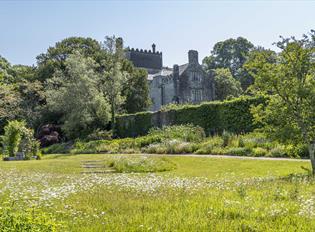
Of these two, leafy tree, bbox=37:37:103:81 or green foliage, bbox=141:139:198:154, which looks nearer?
green foliage, bbox=141:139:198:154

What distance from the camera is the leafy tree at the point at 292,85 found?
429 inches

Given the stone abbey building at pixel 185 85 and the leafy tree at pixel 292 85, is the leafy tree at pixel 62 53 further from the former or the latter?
the leafy tree at pixel 292 85

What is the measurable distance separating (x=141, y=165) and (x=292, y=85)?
7.62 m

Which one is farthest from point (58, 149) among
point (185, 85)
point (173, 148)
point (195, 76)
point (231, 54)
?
point (231, 54)

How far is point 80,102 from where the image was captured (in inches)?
1460

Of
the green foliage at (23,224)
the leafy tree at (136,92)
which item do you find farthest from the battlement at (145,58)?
the green foliage at (23,224)

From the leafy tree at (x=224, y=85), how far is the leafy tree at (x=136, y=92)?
15.9 m

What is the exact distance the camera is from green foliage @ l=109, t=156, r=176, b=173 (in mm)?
15500

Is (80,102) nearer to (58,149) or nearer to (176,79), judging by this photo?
(58,149)

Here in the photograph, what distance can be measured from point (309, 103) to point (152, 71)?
246 ft

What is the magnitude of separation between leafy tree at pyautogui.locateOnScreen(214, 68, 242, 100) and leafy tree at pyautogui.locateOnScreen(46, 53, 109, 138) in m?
29.2

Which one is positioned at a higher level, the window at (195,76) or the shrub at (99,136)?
the window at (195,76)

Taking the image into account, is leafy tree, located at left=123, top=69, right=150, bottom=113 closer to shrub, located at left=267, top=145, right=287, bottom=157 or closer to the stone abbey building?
the stone abbey building

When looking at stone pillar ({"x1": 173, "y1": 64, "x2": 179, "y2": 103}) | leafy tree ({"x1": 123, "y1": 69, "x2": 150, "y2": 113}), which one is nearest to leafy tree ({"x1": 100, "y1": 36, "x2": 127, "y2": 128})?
leafy tree ({"x1": 123, "y1": 69, "x2": 150, "y2": 113})
